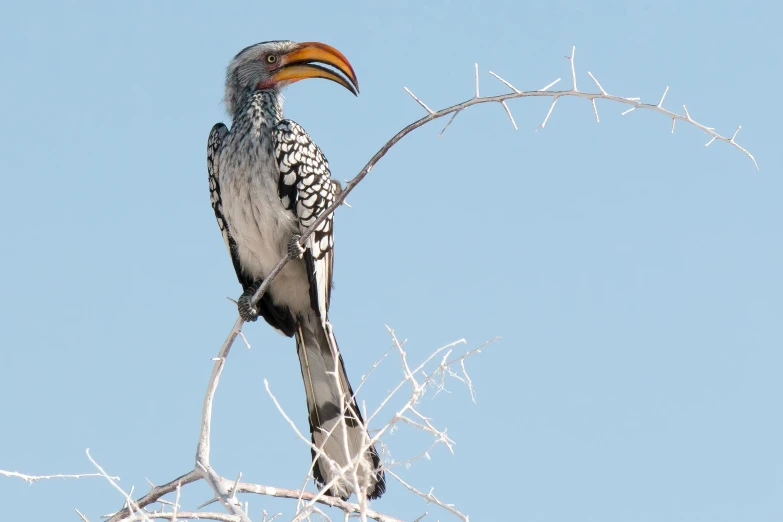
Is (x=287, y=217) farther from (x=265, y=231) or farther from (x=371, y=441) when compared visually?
(x=371, y=441)

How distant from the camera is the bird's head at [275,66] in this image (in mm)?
4637

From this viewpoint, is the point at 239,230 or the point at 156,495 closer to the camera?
the point at 156,495

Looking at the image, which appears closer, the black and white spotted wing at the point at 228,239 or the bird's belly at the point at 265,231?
the bird's belly at the point at 265,231

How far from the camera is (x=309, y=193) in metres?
4.23

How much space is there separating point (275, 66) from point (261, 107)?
348 millimetres

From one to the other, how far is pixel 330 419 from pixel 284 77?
1.68 m

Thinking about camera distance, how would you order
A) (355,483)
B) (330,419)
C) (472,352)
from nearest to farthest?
(355,483), (472,352), (330,419)

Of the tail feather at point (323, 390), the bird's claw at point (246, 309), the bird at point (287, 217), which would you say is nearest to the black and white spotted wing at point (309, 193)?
the bird at point (287, 217)

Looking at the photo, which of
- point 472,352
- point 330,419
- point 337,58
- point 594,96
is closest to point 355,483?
point 472,352

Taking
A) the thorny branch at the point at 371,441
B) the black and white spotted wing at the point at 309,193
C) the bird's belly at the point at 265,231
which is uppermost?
the black and white spotted wing at the point at 309,193

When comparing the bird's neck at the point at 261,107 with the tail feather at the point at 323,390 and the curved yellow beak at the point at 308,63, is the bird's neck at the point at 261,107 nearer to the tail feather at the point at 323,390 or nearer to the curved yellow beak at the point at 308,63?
the curved yellow beak at the point at 308,63

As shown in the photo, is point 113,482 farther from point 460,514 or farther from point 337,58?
point 337,58

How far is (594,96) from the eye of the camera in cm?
249

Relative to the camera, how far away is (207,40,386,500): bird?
420cm
